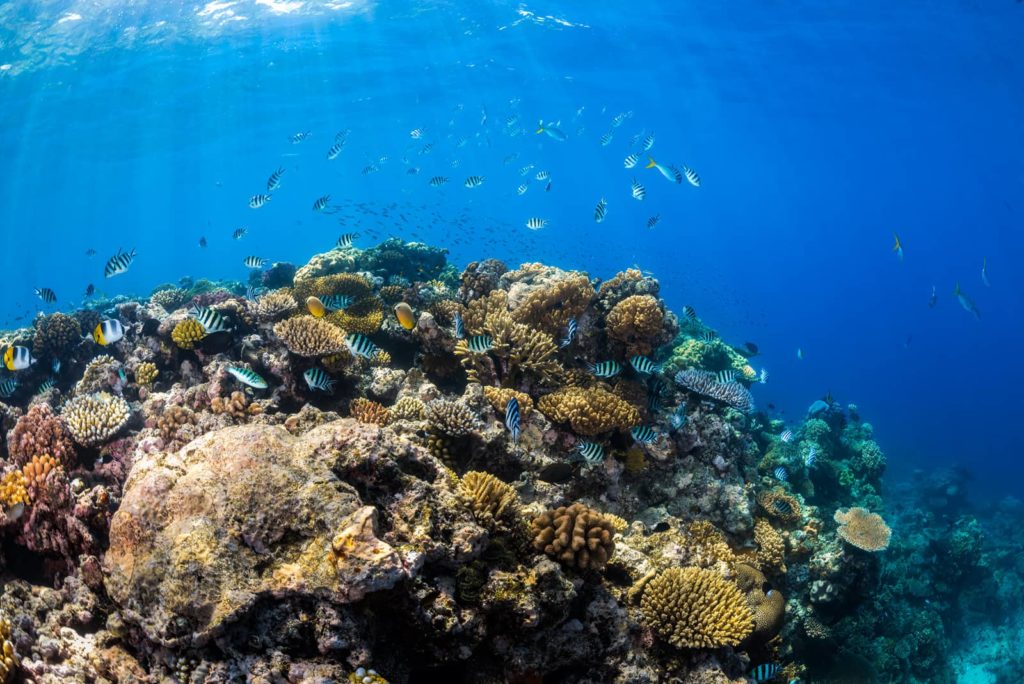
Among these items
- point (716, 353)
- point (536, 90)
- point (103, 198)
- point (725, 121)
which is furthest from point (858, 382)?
point (103, 198)

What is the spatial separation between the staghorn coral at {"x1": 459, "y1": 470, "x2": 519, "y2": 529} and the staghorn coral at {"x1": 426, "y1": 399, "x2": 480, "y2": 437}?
1196 mm

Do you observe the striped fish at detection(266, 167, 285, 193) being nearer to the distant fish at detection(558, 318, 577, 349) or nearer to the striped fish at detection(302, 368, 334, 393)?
the striped fish at detection(302, 368, 334, 393)

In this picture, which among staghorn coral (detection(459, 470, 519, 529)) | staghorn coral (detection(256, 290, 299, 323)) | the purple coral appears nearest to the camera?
staghorn coral (detection(459, 470, 519, 529))

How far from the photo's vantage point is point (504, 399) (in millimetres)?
6719

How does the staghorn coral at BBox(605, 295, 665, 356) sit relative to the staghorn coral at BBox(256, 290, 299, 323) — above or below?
below

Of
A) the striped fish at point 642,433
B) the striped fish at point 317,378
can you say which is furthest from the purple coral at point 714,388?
the striped fish at point 317,378

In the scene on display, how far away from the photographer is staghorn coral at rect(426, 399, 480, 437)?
5.73 metres

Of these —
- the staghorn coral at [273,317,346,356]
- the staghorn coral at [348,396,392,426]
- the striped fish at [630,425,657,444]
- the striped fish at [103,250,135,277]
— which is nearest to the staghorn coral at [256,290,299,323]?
the staghorn coral at [273,317,346,356]

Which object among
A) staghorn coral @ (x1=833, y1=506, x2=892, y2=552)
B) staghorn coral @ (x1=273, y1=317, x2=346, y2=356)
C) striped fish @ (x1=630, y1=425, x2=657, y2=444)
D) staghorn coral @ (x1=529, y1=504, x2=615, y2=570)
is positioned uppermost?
staghorn coral @ (x1=273, y1=317, x2=346, y2=356)

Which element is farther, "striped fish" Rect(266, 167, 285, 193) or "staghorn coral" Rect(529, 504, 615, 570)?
"striped fish" Rect(266, 167, 285, 193)

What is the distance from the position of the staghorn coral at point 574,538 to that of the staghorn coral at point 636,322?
409 cm

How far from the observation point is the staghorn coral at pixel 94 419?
20.6 feet

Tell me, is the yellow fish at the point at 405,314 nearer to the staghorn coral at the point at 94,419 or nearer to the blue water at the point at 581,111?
the staghorn coral at the point at 94,419

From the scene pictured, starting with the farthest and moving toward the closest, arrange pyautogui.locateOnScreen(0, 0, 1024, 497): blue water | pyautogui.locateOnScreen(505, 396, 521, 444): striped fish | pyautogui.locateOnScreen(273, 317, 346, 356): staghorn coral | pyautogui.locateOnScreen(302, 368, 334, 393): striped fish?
pyautogui.locateOnScreen(0, 0, 1024, 497): blue water → pyautogui.locateOnScreen(273, 317, 346, 356): staghorn coral → pyautogui.locateOnScreen(302, 368, 334, 393): striped fish → pyautogui.locateOnScreen(505, 396, 521, 444): striped fish
